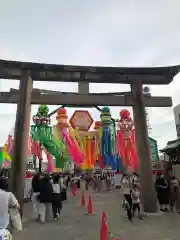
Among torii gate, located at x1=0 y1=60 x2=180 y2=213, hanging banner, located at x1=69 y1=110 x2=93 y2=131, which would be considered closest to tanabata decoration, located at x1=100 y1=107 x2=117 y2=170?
hanging banner, located at x1=69 y1=110 x2=93 y2=131

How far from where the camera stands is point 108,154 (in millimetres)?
18672

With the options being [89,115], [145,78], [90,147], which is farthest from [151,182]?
[90,147]

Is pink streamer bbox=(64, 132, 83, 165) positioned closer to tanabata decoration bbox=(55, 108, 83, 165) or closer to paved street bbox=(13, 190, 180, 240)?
tanabata decoration bbox=(55, 108, 83, 165)

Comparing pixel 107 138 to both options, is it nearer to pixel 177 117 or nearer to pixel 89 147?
pixel 89 147

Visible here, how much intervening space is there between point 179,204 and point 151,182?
1.46m

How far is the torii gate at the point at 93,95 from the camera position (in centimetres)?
950

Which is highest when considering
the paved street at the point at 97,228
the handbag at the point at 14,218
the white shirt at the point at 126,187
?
the white shirt at the point at 126,187

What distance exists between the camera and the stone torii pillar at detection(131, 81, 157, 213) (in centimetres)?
929

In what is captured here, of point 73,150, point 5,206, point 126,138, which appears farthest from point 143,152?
point 73,150

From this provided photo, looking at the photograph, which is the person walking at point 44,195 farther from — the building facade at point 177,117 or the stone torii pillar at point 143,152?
the building facade at point 177,117

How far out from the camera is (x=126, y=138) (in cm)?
1719

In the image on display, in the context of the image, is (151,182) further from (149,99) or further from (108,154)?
(108,154)

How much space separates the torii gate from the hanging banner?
462 cm

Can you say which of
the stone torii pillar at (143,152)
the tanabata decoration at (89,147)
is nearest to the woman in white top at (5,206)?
the stone torii pillar at (143,152)
